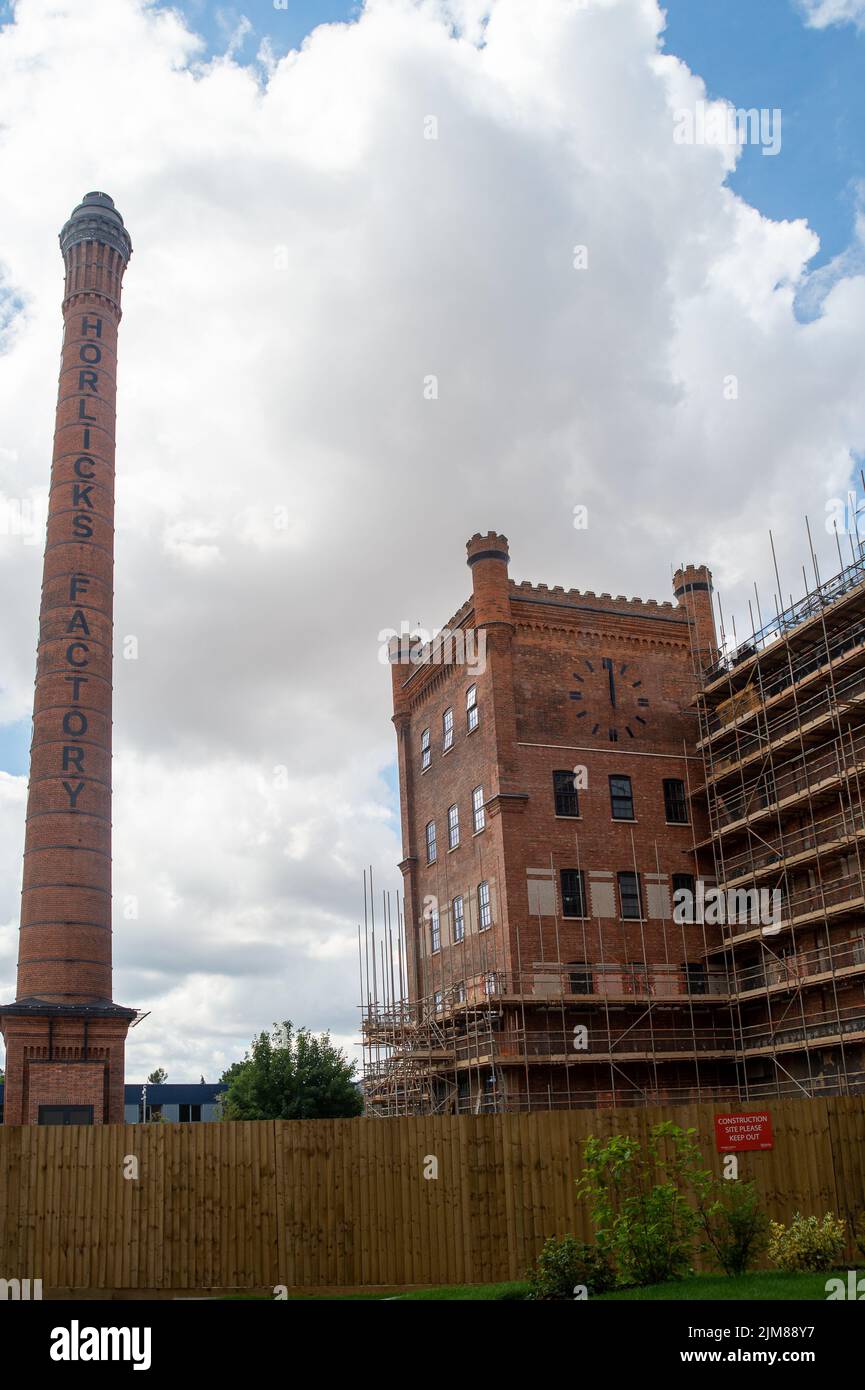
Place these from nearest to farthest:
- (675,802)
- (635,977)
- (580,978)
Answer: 1. (580,978)
2. (635,977)
3. (675,802)

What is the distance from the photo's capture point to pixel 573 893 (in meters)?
35.7

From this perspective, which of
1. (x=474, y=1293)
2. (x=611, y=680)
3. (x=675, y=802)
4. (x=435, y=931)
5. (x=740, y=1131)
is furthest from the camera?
(x=435, y=931)

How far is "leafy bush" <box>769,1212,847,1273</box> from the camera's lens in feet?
45.5

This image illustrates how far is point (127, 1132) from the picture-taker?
59.1 feet

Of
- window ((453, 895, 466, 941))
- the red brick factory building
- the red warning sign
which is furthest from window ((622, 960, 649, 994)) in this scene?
the red warning sign

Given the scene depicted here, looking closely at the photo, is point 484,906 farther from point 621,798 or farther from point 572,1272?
point 572,1272

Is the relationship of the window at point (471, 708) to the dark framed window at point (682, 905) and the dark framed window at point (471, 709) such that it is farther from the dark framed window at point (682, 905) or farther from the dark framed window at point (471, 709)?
the dark framed window at point (682, 905)

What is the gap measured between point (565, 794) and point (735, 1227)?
22804 mm

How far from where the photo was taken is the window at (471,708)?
125ft

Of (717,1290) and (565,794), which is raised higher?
→ (565,794)

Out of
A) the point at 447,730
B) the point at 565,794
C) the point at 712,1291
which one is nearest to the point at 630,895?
the point at 565,794

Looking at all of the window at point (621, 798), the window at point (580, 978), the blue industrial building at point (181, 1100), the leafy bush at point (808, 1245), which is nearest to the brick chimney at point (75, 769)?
the window at point (580, 978)
